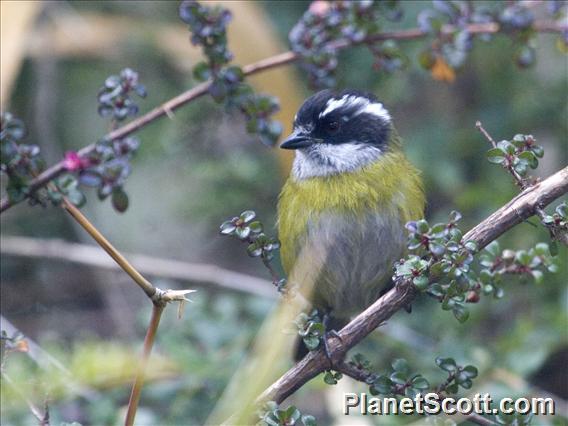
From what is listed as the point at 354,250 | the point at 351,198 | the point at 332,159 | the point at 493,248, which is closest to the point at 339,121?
the point at 332,159

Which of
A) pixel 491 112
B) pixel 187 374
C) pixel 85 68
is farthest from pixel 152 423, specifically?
pixel 85 68

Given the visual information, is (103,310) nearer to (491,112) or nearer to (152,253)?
(152,253)

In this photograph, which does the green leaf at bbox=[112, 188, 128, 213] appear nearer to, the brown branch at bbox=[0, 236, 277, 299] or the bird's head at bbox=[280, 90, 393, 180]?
the bird's head at bbox=[280, 90, 393, 180]

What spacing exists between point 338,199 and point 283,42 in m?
1.76

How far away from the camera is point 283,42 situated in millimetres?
4625

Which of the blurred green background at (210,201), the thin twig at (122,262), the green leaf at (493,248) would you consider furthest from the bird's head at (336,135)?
the thin twig at (122,262)

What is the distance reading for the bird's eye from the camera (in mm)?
3258

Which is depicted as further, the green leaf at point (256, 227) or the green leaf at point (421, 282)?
the green leaf at point (256, 227)

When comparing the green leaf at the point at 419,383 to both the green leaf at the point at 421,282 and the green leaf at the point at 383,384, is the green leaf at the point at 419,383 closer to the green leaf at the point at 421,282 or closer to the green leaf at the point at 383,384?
the green leaf at the point at 383,384

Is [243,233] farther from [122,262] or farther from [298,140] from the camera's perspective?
[298,140]

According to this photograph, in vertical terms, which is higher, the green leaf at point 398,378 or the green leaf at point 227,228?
the green leaf at point 227,228

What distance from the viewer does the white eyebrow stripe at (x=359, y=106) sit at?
126 inches

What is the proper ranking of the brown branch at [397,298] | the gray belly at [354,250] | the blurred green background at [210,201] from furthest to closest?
the blurred green background at [210,201], the gray belly at [354,250], the brown branch at [397,298]

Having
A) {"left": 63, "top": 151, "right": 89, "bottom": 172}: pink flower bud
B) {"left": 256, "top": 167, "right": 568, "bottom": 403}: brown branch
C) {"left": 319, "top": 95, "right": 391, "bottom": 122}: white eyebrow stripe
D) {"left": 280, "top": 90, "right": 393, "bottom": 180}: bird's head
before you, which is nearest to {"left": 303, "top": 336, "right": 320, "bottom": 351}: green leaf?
{"left": 256, "top": 167, "right": 568, "bottom": 403}: brown branch
